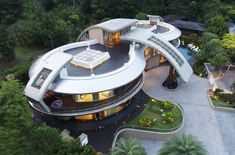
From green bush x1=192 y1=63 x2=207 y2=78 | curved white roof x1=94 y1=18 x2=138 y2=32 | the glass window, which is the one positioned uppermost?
curved white roof x1=94 y1=18 x2=138 y2=32

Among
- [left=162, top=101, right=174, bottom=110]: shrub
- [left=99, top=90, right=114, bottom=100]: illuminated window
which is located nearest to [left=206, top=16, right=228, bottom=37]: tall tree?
[left=162, top=101, right=174, bottom=110]: shrub

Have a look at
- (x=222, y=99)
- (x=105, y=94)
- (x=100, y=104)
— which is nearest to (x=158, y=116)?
(x=105, y=94)

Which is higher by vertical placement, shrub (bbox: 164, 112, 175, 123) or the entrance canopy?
the entrance canopy

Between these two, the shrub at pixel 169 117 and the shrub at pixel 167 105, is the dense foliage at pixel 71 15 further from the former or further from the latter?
the shrub at pixel 169 117

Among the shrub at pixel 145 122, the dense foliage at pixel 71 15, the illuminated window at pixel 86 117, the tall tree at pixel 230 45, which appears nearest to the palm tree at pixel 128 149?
the shrub at pixel 145 122

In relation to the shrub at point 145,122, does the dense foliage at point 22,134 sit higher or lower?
higher

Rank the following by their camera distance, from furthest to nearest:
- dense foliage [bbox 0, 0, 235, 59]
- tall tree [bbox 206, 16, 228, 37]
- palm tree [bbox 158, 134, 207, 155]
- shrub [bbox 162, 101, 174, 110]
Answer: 1. tall tree [bbox 206, 16, 228, 37]
2. dense foliage [bbox 0, 0, 235, 59]
3. shrub [bbox 162, 101, 174, 110]
4. palm tree [bbox 158, 134, 207, 155]

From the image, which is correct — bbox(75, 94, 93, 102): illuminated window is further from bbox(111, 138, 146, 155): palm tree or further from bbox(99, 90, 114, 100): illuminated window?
bbox(111, 138, 146, 155): palm tree
